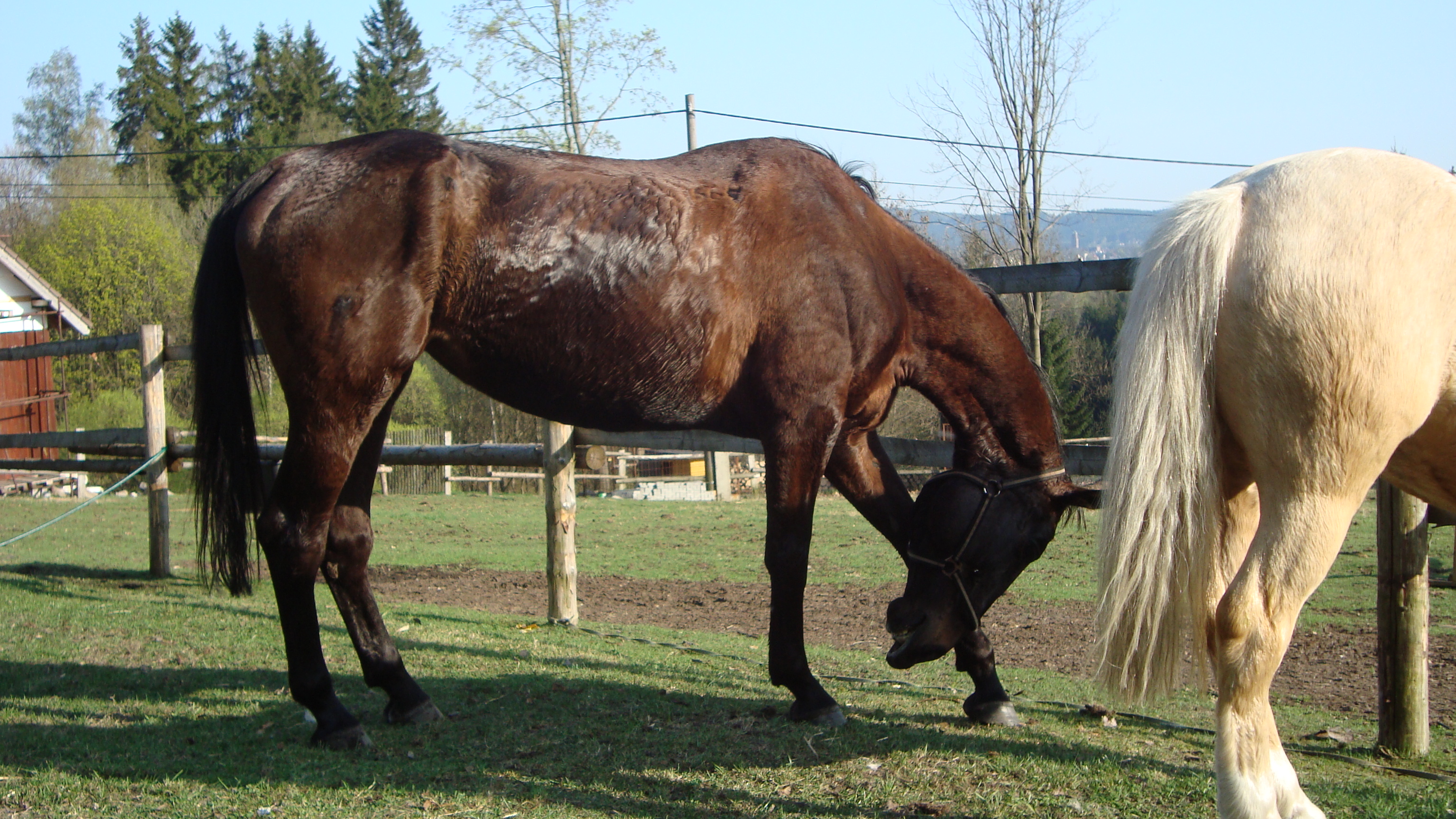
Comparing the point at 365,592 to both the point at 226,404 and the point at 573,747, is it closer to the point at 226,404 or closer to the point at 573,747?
the point at 226,404

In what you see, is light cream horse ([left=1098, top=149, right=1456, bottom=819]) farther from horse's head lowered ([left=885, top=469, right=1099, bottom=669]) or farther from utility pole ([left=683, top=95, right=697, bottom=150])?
utility pole ([left=683, top=95, right=697, bottom=150])

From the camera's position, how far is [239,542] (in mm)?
3762

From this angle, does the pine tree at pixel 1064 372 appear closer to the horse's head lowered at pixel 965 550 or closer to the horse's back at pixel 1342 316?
the horse's head lowered at pixel 965 550

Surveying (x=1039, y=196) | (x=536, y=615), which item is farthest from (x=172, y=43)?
(x=536, y=615)

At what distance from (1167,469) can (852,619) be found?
4.47 metres

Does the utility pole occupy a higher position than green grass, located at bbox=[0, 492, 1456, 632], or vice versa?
the utility pole

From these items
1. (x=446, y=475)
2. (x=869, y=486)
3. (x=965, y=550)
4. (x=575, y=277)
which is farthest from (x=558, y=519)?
(x=446, y=475)

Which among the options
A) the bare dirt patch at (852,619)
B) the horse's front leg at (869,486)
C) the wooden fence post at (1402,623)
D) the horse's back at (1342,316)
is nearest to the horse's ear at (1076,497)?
the horse's front leg at (869,486)

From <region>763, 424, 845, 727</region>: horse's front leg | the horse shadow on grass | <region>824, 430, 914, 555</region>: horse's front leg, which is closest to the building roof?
the horse shadow on grass

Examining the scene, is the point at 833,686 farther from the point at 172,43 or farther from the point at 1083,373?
the point at 172,43

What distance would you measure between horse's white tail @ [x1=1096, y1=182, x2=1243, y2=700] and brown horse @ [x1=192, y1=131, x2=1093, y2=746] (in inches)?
32.8

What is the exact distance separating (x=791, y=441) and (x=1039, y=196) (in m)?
18.7

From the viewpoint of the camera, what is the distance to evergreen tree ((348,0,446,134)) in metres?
35.9

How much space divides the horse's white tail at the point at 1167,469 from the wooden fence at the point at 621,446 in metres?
1.30
